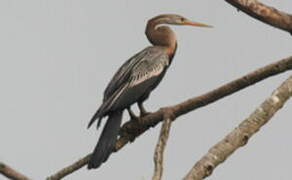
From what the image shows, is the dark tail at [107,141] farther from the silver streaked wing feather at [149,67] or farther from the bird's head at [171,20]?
the bird's head at [171,20]

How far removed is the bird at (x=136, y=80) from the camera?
6539mm

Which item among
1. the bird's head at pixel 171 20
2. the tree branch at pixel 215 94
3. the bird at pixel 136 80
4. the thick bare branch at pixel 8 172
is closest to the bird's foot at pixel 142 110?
the bird at pixel 136 80

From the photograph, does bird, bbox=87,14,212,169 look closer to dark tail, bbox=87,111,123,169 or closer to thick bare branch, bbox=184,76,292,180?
dark tail, bbox=87,111,123,169

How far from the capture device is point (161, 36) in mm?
8141

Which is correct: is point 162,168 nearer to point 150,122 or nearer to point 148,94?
point 150,122

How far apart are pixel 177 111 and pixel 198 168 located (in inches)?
48.6

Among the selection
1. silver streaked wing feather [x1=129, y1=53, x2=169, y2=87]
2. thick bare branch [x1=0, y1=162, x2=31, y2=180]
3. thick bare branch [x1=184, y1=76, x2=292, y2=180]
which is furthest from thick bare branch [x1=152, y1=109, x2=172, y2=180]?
silver streaked wing feather [x1=129, y1=53, x2=169, y2=87]

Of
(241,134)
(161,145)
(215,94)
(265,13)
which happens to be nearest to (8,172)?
(161,145)

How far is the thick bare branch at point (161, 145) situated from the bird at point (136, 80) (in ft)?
3.23

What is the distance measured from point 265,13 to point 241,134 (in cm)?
78

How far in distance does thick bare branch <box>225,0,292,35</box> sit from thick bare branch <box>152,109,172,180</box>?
1.03 metres

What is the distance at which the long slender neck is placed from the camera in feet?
26.5

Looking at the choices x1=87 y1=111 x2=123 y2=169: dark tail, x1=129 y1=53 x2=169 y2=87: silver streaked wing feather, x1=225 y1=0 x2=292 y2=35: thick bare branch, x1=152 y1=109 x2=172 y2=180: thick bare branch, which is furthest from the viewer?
x1=129 y1=53 x2=169 y2=87: silver streaked wing feather

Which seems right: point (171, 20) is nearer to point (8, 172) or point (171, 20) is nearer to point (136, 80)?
point (136, 80)
